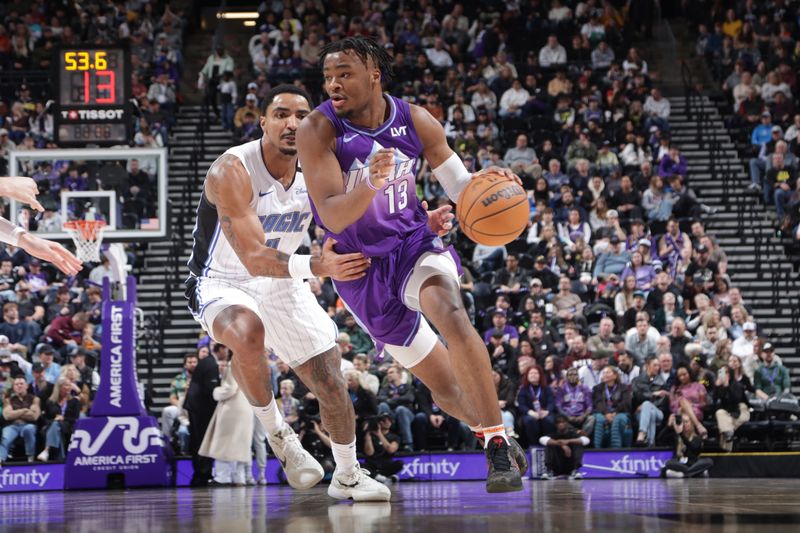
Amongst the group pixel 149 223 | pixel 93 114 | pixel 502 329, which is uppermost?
pixel 93 114

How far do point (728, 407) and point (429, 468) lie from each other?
3.72 metres

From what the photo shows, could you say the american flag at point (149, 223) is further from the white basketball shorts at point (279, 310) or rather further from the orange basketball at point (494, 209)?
the orange basketball at point (494, 209)

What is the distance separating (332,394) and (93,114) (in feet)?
23.8

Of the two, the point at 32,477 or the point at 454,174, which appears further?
the point at 32,477

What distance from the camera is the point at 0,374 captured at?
45.2 feet

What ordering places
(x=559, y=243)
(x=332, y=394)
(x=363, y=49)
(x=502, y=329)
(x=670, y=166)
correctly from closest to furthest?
(x=363, y=49) < (x=332, y=394) < (x=502, y=329) < (x=559, y=243) < (x=670, y=166)

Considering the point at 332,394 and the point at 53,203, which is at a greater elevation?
the point at 53,203

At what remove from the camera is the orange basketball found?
19.2 ft

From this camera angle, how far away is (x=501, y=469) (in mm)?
5367

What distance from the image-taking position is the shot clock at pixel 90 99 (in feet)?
41.2

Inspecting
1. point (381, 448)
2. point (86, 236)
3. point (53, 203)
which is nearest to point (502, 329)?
point (381, 448)

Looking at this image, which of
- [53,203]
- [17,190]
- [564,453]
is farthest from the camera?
[53,203]

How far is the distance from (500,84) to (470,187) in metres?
15.0

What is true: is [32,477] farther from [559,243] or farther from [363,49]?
[363,49]
